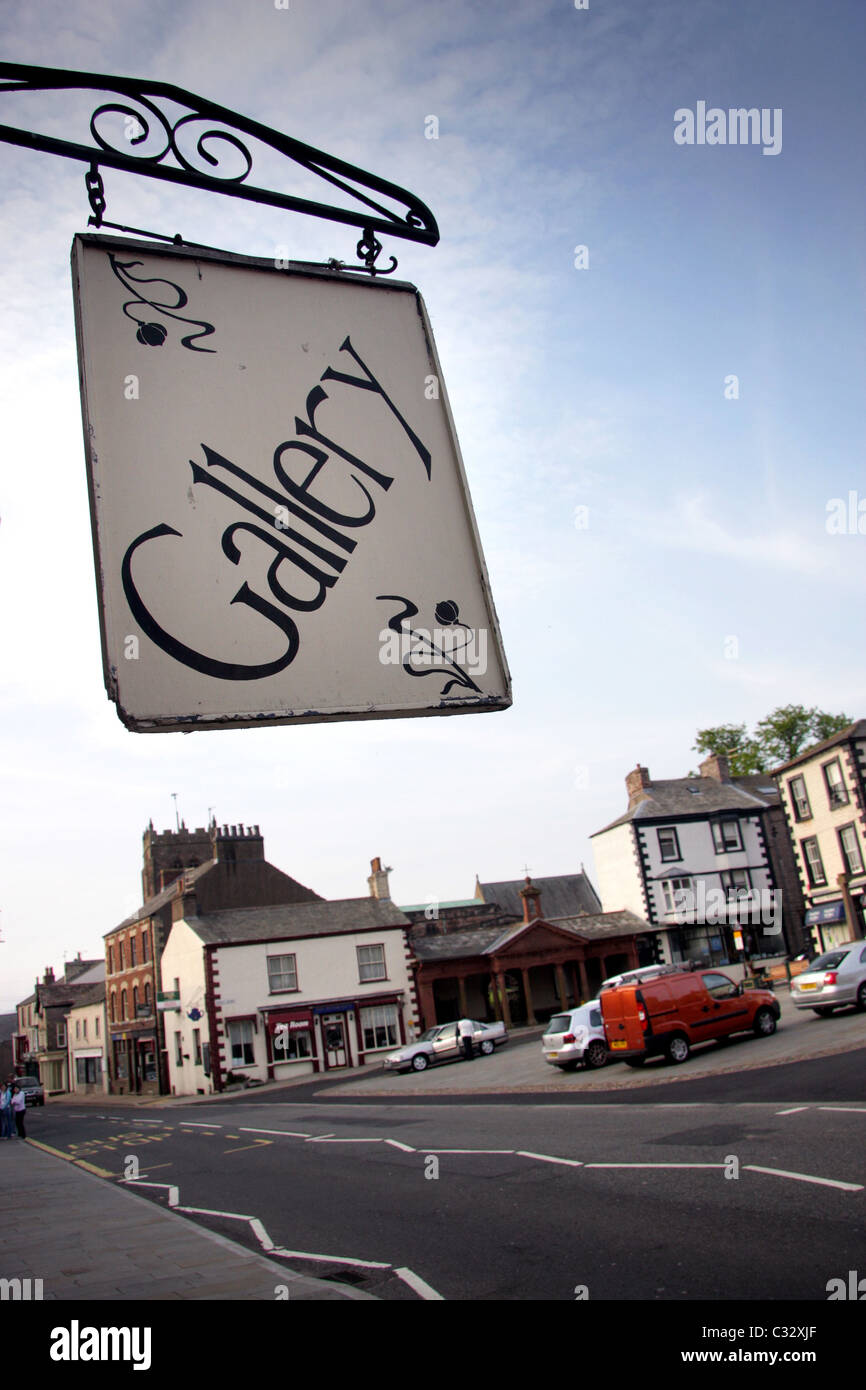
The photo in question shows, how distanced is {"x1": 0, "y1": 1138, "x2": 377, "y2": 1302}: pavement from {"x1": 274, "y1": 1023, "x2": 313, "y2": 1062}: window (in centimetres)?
2681

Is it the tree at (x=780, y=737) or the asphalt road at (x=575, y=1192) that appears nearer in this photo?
the asphalt road at (x=575, y=1192)

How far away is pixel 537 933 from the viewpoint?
4428cm

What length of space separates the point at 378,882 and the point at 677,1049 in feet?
93.4

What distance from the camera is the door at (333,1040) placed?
40.2 meters

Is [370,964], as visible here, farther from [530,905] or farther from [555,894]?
[555,894]

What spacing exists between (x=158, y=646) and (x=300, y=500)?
2.19 feet

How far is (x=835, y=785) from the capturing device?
3919 cm

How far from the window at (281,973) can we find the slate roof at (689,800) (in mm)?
18819

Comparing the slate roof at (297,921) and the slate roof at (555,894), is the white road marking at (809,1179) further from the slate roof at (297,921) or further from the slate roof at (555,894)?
the slate roof at (555,894)

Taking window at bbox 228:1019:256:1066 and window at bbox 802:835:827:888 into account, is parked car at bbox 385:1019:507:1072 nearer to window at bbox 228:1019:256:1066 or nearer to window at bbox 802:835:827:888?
window at bbox 228:1019:256:1066

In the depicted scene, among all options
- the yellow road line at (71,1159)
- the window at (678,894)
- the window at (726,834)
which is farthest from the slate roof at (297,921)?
the window at (726,834)

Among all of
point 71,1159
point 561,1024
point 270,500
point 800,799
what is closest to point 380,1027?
point 561,1024
